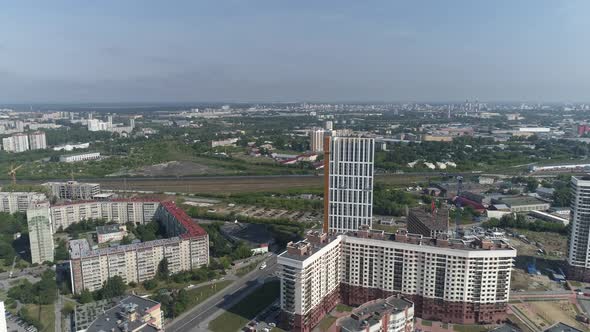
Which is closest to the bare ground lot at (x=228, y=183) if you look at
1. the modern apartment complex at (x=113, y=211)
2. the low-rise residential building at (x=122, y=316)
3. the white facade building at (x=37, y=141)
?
the modern apartment complex at (x=113, y=211)

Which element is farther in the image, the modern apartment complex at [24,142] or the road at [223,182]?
the modern apartment complex at [24,142]

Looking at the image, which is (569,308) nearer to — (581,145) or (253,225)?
(253,225)

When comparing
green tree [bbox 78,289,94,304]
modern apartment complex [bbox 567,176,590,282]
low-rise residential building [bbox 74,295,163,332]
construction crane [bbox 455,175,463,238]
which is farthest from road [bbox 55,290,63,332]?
modern apartment complex [bbox 567,176,590,282]

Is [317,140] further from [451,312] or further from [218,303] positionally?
[451,312]

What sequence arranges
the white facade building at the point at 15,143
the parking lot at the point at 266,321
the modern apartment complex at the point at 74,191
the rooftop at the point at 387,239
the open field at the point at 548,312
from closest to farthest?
the rooftop at the point at 387,239 → the parking lot at the point at 266,321 → the open field at the point at 548,312 → the modern apartment complex at the point at 74,191 → the white facade building at the point at 15,143

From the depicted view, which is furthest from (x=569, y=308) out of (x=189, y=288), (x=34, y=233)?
(x=34, y=233)

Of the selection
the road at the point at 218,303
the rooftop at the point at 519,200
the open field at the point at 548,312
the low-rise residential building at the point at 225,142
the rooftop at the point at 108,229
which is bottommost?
the open field at the point at 548,312

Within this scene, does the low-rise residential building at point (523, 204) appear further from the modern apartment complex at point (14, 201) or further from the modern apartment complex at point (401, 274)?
the modern apartment complex at point (14, 201)
